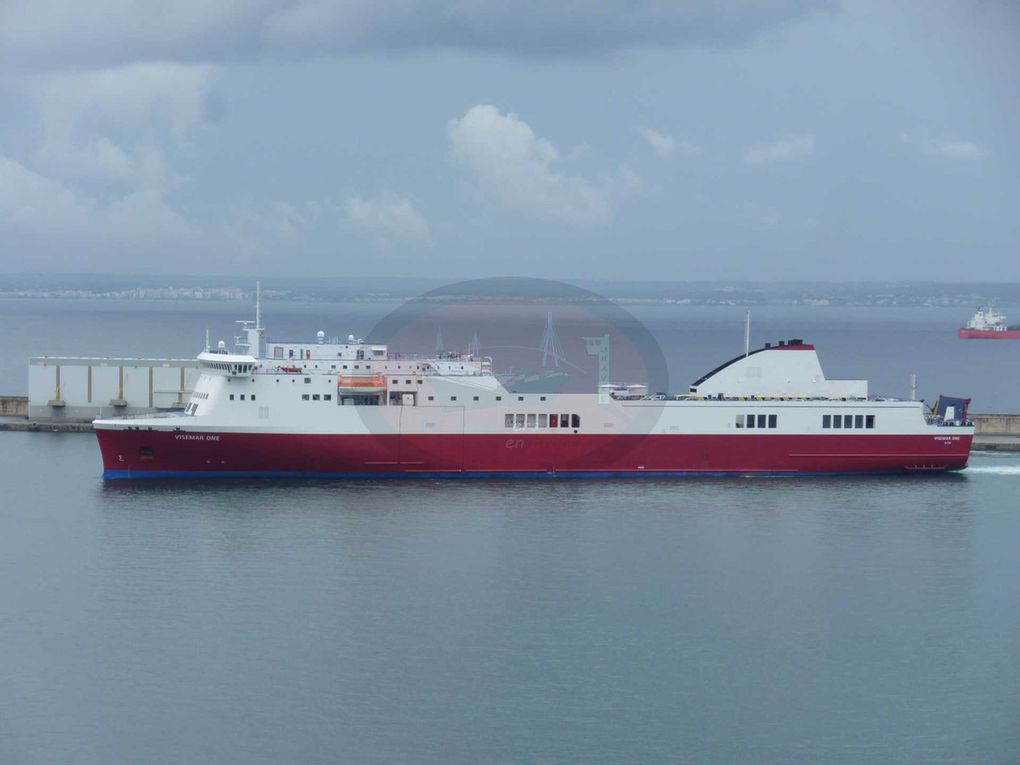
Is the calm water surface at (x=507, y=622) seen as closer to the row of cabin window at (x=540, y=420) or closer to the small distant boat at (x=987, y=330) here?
the row of cabin window at (x=540, y=420)

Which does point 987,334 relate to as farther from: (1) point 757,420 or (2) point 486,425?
(2) point 486,425

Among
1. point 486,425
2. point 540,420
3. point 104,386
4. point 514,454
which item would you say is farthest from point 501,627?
point 104,386

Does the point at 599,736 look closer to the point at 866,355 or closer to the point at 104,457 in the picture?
the point at 104,457

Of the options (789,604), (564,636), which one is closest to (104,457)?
(564,636)

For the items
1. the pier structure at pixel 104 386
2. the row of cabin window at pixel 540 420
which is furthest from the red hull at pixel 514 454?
the pier structure at pixel 104 386

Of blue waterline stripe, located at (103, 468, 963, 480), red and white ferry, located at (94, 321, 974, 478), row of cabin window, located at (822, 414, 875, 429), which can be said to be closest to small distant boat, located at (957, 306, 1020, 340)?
red and white ferry, located at (94, 321, 974, 478)

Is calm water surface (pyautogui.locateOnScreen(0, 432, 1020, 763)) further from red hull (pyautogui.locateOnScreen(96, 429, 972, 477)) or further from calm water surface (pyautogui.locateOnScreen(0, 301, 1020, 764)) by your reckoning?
red hull (pyautogui.locateOnScreen(96, 429, 972, 477))
